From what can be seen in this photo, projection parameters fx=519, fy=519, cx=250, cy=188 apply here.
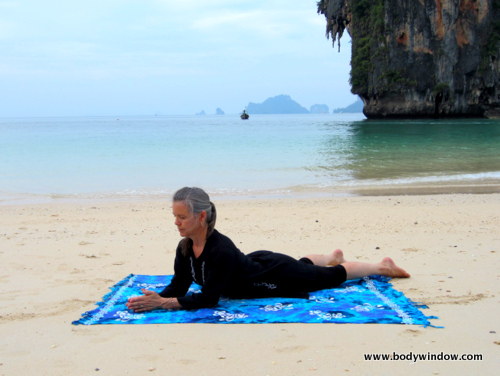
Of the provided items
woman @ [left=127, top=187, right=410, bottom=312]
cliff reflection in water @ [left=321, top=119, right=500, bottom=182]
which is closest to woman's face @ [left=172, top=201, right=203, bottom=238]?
woman @ [left=127, top=187, right=410, bottom=312]

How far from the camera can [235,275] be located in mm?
3852

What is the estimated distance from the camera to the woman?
3.65m

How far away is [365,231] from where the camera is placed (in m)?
6.80

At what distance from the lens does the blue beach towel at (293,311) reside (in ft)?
11.3

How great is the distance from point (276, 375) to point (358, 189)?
364 inches

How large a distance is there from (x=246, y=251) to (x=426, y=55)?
157ft

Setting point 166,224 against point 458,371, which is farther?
point 166,224

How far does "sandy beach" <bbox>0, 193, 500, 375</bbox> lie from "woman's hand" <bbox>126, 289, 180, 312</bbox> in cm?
27

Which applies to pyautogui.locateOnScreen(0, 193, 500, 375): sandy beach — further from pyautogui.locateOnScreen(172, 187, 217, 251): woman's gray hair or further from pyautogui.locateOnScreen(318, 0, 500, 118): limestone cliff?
pyautogui.locateOnScreen(318, 0, 500, 118): limestone cliff

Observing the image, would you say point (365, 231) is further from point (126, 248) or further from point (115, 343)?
point (115, 343)

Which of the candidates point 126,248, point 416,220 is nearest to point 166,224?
point 126,248

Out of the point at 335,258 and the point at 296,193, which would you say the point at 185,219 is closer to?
the point at 335,258

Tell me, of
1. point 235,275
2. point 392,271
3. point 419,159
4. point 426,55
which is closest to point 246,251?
→ point 392,271

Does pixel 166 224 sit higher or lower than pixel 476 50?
lower
